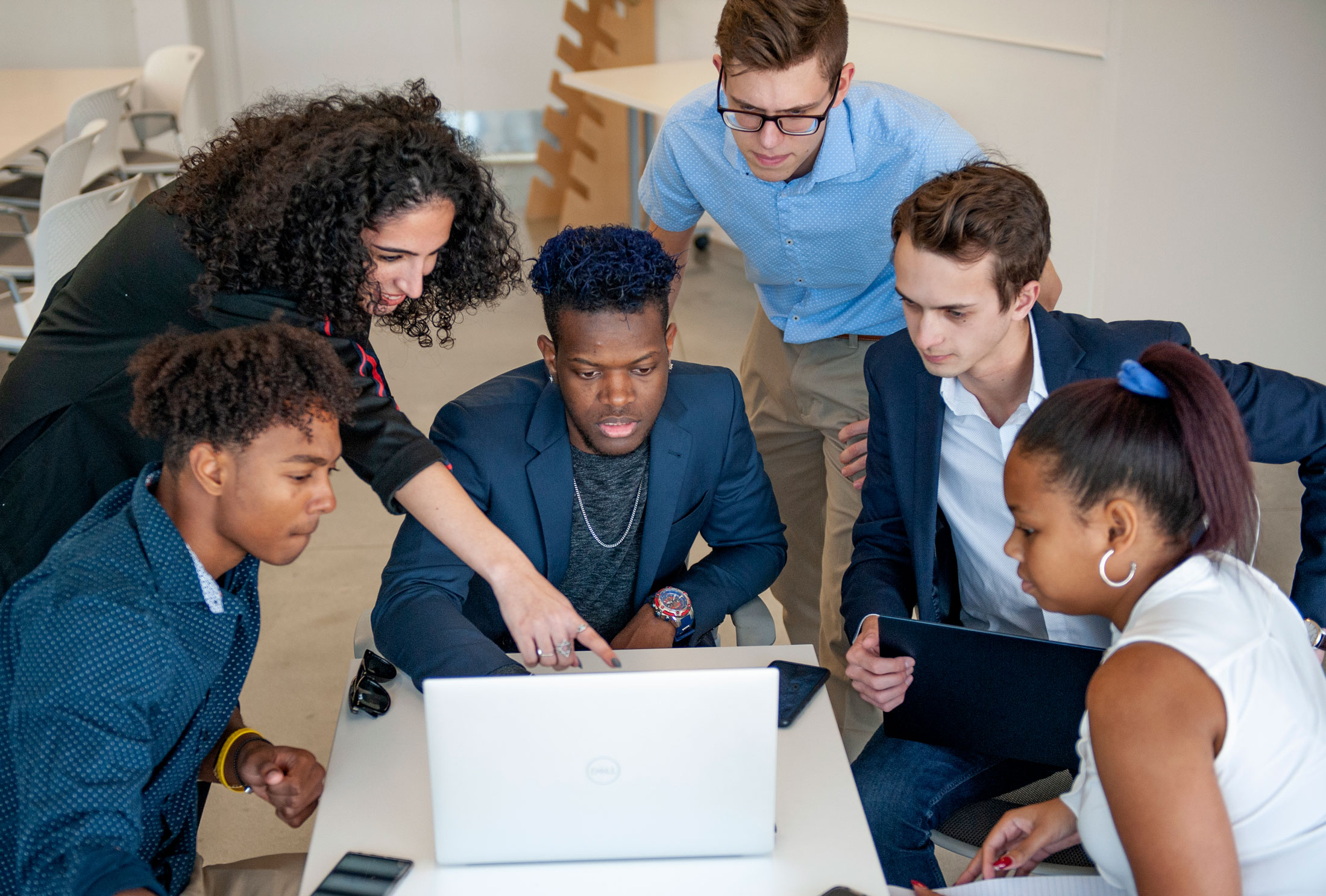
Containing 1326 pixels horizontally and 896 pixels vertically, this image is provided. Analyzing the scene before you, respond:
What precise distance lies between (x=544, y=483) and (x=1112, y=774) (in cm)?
96

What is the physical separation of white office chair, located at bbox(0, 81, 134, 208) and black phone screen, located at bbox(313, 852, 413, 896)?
3.66m

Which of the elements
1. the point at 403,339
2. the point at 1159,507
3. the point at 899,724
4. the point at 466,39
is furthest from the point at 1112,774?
the point at 466,39

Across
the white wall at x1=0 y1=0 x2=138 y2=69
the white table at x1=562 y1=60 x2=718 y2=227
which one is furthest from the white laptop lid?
the white wall at x1=0 y1=0 x2=138 y2=69

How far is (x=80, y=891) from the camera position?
1.05 m

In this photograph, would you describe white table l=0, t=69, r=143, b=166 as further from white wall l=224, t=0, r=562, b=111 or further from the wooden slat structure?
the wooden slat structure

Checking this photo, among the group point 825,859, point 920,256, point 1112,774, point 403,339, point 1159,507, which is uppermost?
point 920,256

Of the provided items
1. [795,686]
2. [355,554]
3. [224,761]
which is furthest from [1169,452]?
[355,554]

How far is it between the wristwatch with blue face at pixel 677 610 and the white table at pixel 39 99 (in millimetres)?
3256

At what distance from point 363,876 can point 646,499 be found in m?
0.82

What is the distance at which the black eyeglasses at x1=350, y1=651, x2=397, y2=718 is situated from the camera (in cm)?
144

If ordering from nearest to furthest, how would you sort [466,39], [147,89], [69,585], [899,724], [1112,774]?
[1112,774]
[69,585]
[899,724]
[147,89]
[466,39]

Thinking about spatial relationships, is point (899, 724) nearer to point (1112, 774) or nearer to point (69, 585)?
point (1112, 774)

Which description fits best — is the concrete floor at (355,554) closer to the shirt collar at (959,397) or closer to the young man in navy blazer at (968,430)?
the young man in navy blazer at (968,430)

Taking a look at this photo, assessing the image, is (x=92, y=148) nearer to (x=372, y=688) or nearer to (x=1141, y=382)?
(x=372, y=688)
